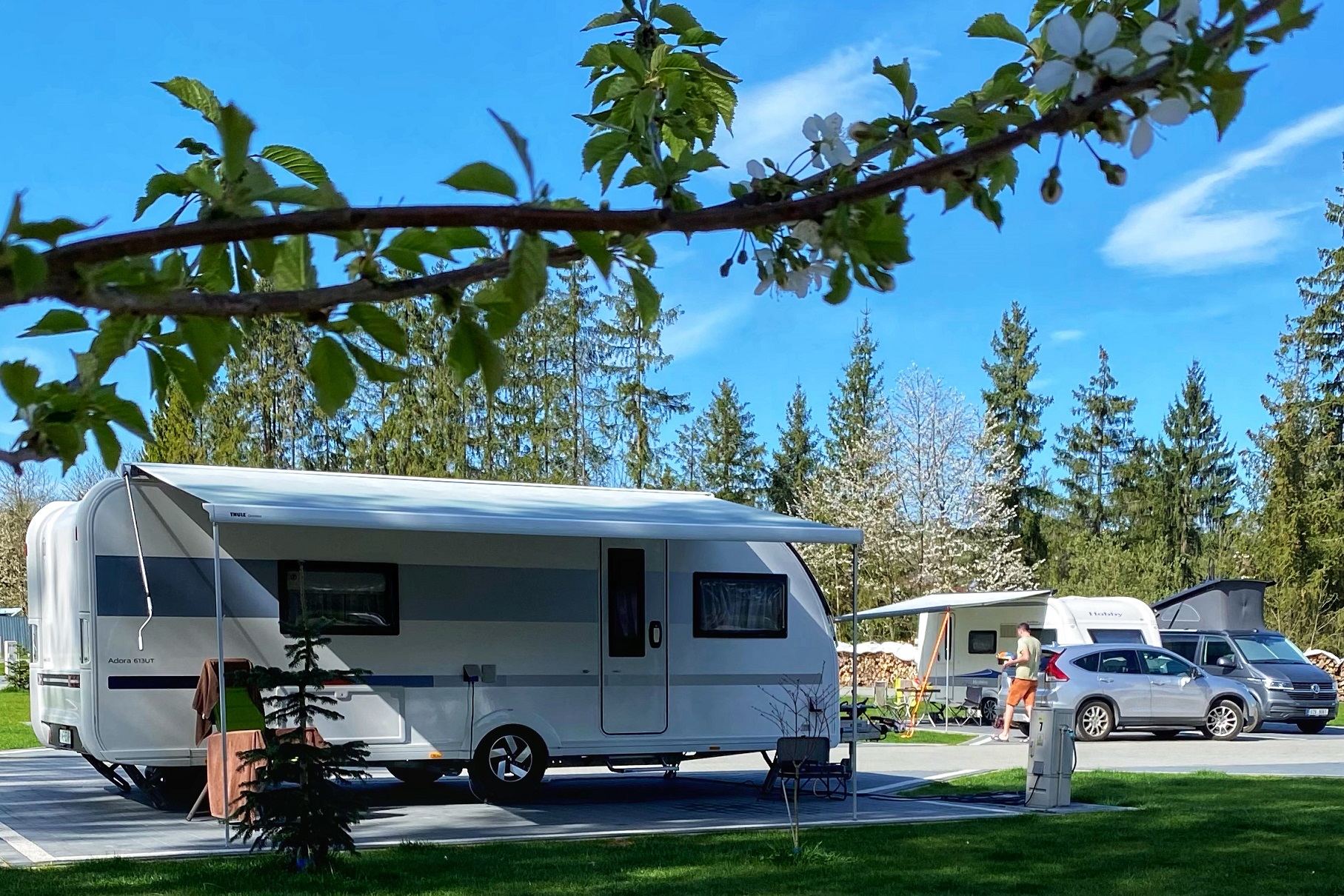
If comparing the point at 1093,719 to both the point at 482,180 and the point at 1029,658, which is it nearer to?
the point at 1029,658

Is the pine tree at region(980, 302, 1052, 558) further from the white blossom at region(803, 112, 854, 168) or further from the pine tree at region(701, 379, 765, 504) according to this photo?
the white blossom at region(803, 112, 854, 168)

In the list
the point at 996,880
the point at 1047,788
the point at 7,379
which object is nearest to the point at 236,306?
the point at 7,379

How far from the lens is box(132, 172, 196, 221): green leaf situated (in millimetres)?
1850

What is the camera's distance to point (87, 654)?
11133 mm

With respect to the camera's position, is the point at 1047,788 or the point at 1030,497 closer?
the point at 1047,788

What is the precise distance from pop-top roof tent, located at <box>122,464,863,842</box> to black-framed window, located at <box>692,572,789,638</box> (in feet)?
2.39

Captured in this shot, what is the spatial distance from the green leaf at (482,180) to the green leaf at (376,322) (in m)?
0.19

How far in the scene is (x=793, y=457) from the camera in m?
58.9

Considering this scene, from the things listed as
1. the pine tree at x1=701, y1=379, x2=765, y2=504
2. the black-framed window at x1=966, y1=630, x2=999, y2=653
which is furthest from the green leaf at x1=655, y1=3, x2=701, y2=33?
the pine tree at x1=701, y1=379, x2=765, y2=504

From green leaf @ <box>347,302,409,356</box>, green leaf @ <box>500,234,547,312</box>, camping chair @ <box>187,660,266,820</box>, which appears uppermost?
green leaf @ <box>500,234,547,312</box>

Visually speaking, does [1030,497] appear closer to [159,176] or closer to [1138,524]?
[1138,524]

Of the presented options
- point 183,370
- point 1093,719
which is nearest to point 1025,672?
point 1093,719

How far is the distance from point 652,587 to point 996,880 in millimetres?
5573

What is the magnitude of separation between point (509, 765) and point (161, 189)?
1123cm
